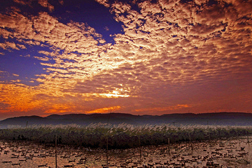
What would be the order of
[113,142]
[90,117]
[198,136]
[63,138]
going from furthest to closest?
[90,117]
[198,136]
[63,138]
[113,142]

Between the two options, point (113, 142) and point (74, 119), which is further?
point (74, 119)

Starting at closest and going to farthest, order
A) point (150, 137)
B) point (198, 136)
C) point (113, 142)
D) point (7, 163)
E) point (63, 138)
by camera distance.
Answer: point (7, 163), point (113, 142), point (150, 137), point (63, 138), point (198, 136)

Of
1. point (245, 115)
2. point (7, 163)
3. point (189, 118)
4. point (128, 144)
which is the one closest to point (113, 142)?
point (128, 144)

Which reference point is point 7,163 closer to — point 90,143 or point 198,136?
point 90,143

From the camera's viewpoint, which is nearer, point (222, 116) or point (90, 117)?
point (90, 117)

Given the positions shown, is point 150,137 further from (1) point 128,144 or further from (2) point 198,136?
(2) point 198,136

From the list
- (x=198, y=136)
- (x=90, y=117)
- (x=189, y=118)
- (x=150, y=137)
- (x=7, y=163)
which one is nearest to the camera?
(x=7, y=163)

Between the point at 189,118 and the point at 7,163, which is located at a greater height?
the point at 7,163

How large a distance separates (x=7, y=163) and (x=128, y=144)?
12799 mm

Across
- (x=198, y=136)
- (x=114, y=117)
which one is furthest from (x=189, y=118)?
(x=198, y=136)

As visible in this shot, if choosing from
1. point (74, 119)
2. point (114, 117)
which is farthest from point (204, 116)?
point (74, 119)

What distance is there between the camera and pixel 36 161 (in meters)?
14.7

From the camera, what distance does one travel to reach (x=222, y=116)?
172 metres

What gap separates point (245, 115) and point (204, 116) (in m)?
40.2
